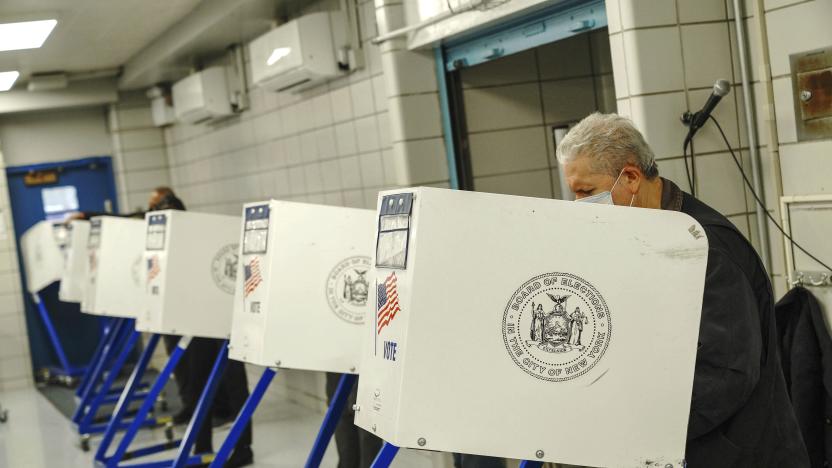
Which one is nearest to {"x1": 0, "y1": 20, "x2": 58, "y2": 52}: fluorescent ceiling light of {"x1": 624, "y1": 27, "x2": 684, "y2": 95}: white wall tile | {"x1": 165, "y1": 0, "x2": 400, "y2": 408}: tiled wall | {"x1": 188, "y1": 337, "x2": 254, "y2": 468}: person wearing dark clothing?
{"x1": 165, "y1": 0, "x2": 400, "y2": 408}: tiled wall

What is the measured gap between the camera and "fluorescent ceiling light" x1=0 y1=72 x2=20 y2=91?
7014mm

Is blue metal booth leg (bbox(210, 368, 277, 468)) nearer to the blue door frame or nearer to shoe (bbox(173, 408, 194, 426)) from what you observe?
the blue door frame

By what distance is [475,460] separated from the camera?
3.00m

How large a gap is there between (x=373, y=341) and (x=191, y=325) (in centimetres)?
269

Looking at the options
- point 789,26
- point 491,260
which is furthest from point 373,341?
point 789,26

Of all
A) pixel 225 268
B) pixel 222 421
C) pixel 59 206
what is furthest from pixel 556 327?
pixel 59 206

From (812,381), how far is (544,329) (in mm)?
1231

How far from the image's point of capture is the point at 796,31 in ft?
8.46

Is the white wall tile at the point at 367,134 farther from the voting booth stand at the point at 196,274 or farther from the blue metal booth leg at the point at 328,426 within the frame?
the blue metal booth leg at the point at 328,426

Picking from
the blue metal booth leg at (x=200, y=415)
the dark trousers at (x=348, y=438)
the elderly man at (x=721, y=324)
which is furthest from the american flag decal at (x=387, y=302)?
the blue metal booth leg at (x=200, y=415)

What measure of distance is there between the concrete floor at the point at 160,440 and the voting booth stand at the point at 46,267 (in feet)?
4.31

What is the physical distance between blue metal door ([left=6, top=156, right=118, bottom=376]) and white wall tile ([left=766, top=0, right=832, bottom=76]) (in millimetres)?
7724

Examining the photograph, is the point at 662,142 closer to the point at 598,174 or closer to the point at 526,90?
the point at 598,174

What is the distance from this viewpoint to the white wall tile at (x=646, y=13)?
2.78 meters
